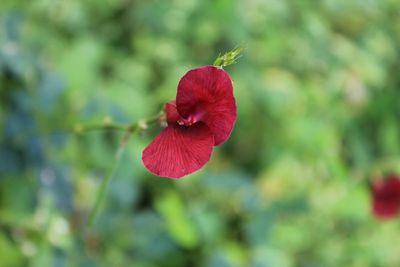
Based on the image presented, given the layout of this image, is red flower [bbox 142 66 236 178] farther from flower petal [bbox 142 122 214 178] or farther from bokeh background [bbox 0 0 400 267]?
bokeh background [bbox 0 0 400 267]

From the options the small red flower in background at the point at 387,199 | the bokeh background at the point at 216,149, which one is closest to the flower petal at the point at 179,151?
the bokeh background at the point at 216,149

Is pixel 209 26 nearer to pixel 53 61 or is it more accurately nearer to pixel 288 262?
pixel 53 61

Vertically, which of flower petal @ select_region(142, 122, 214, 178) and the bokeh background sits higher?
the bokeh background

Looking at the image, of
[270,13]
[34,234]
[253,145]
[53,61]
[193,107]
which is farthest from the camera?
[253,145]

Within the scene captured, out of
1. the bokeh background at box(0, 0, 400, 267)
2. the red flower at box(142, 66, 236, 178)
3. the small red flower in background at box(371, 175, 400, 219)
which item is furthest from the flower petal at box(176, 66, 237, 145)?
the small red flower in background at box(371, 175, 400, 219)

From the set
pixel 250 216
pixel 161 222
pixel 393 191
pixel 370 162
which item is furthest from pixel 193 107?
pixel 370 162

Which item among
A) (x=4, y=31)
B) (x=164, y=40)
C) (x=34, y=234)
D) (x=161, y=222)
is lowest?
(x=34, y=234)
